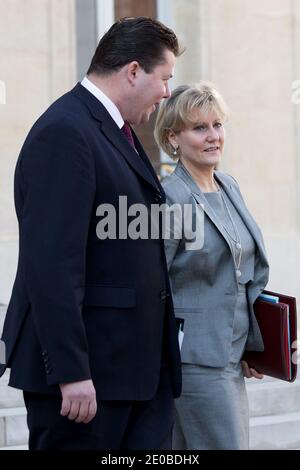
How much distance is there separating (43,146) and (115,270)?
39 centimetres

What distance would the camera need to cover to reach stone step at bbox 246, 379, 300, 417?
5.59m

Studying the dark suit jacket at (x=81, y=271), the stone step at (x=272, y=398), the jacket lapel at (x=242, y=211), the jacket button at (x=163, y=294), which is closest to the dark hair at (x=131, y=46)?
the dark suit jacket at (x=81, y=271)

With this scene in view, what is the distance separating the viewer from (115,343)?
2.69 meters

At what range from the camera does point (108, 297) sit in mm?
2668

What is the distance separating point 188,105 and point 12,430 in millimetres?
2094

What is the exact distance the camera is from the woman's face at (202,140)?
135 inches

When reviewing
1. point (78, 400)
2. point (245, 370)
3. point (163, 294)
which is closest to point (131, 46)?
point (163, 294)

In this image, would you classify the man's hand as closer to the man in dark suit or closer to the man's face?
the man in dark suit

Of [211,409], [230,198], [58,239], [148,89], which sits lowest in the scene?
[211,409]

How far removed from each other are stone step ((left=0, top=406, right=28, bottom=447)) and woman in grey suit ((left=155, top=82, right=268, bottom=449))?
1.57 meters

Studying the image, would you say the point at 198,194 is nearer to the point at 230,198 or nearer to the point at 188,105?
the point at 230,198

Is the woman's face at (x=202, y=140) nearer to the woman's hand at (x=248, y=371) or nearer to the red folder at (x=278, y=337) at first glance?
the red folder at (x=278, y=337)


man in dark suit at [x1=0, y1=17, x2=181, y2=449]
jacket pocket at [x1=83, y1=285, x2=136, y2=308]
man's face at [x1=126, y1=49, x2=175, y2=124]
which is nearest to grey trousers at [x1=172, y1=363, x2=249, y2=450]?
man in dark suit at [x1=0, y1=17, x2=181, y2=449]
